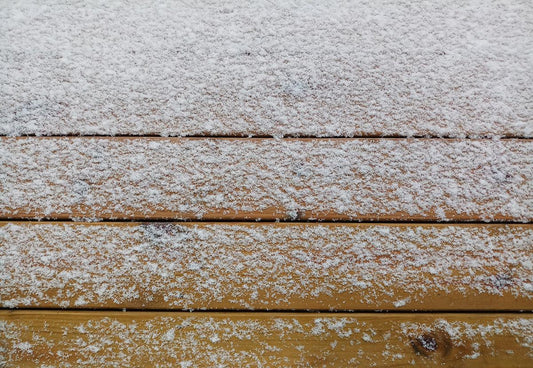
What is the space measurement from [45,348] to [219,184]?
14.5 inches

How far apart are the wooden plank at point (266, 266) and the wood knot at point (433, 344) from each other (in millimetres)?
42

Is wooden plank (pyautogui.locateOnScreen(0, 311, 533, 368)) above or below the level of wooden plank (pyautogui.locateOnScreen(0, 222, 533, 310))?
below

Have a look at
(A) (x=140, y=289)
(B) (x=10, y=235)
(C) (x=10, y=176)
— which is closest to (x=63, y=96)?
(C) (x=10, y=176)

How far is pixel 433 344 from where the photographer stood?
557 millimetres

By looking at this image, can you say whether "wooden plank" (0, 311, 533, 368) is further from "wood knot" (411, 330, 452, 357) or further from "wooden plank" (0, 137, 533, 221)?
"wooden plank" (0, 137, 533, 221)

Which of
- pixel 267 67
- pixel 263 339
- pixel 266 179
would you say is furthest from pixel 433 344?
pixel 267 67

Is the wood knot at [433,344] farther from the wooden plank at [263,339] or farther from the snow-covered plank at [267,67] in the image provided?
the snow-covered plank at [267,67]

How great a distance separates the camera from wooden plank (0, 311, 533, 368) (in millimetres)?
548

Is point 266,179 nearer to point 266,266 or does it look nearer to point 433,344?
point 266,266

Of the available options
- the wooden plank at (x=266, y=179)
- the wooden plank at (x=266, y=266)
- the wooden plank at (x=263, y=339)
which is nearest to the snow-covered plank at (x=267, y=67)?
the wooden plank at (x=266, y=179)

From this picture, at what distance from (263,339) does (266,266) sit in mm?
112

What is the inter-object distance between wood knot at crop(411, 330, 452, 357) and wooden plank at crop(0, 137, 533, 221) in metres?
0.19

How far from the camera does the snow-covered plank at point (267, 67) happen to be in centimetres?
72

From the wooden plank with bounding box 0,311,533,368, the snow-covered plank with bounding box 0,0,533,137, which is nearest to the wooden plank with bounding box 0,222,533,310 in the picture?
the wooden plank with bounding box 0,311,533,368
